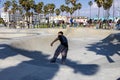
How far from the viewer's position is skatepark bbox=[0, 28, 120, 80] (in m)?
10.8

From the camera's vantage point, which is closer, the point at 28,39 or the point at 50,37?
the point at 28,39

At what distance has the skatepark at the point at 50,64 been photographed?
35.5 ft

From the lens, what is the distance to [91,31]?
1348 inches

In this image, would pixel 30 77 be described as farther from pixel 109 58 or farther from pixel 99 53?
pixel 99 53

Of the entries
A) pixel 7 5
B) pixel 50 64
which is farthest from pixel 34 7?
pixel 50 64

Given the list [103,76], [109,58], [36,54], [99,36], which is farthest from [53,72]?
[99,36]

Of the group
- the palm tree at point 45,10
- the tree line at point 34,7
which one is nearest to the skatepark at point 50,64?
the tree line at point 34,7

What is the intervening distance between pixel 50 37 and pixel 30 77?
1347cm

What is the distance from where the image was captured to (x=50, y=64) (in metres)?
14.2

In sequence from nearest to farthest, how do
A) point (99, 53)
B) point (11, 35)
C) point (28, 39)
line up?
1. point (99, 53)
2. point (28, 39)
3. point (11, 35)

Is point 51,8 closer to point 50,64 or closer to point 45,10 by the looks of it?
point 45,10

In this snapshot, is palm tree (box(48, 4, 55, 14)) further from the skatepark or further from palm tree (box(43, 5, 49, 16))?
the skatepark

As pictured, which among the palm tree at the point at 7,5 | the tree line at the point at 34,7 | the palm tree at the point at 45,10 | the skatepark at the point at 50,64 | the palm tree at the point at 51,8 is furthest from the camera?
the palm tree at the point at 51,8

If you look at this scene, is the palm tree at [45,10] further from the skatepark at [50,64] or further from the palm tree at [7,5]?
the skatepark at [50,64]
